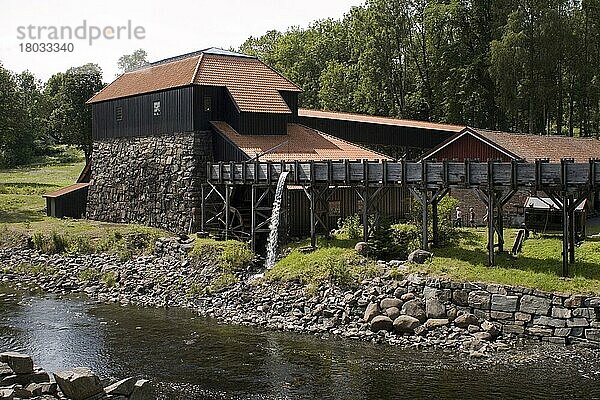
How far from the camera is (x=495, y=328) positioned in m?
23.3

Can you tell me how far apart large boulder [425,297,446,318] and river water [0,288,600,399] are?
2.32m

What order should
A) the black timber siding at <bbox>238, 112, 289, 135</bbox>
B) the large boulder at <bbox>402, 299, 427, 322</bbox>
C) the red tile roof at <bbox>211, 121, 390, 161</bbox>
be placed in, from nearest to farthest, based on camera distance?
the large boulder at <bbox>402, 299, 427, 322</bbox>, the red tile roof at <bbox>211, 121, 390, 161</bbox>, the black timber siding at <bbox>238, 112, 289, 135</bbox>

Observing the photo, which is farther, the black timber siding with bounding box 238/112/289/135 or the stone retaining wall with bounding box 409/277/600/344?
the black timber siding with bounding box 238/112/289/135

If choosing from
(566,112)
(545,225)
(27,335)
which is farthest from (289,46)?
(27,335)

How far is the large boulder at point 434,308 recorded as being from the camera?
2433cm

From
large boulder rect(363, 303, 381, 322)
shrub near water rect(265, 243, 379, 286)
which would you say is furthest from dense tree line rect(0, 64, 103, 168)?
large boulder rect(363, 303, 381, 322)

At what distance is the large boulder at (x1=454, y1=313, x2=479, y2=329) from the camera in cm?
2366

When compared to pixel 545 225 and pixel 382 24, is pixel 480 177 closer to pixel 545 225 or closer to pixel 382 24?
pixel 545 225

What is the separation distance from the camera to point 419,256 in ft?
88.7

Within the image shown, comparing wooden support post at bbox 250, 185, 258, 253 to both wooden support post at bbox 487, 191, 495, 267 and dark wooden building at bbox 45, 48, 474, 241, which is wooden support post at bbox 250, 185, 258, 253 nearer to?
dark wooden building at bbox 45, 48, 474, 241

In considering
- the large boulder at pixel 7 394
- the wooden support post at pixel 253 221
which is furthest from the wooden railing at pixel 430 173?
the large boulder at pixel 7 394

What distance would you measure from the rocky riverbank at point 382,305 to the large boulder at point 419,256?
0.67 meters

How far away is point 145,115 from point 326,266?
657 inches

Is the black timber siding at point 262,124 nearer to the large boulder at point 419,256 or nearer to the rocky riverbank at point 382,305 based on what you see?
the rocky riverbank at point 382,305
